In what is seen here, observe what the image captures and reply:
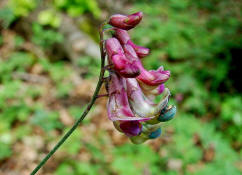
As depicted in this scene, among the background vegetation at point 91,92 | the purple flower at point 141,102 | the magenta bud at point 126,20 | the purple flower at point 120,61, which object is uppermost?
the magenta bud at point 126,20

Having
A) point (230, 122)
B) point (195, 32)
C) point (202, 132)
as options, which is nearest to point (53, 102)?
point (202, 132)

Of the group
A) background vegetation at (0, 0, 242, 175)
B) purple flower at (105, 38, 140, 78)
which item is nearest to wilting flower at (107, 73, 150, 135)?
purple flower at (105, 38, 140, 78)

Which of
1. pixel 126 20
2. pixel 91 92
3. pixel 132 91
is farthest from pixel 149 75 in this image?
pixel 91 92

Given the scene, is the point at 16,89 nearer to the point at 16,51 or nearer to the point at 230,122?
the point at 16,51

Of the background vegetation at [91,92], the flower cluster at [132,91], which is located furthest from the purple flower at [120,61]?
the background vegetation at [91,92]

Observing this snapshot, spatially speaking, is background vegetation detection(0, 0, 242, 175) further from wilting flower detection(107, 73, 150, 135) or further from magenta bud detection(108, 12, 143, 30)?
magenta bud detection(108, 12, 143, 30)

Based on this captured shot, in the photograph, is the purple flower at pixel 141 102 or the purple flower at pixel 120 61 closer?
the purple flower at pixel 120 61

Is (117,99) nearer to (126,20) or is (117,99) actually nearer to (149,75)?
(149,75)

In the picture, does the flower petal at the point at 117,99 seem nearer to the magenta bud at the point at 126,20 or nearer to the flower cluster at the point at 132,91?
the flower cluster at the point at 132,91
